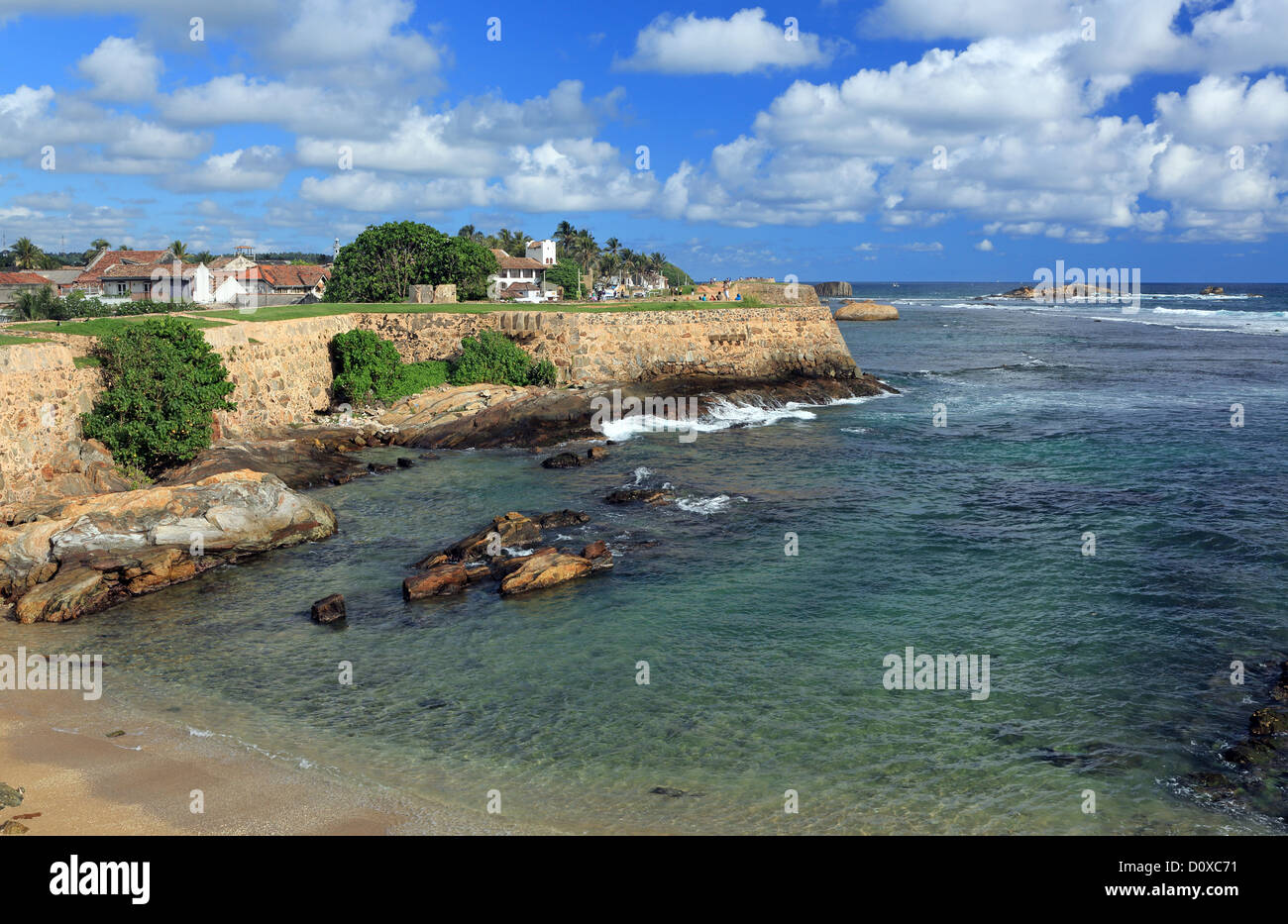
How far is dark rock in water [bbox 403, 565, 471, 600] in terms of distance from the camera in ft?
65.8

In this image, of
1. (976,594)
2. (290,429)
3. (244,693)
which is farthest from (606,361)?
(244,693)

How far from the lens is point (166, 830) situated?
37.0 ft

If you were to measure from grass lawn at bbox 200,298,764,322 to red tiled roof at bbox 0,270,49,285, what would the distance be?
112 ft

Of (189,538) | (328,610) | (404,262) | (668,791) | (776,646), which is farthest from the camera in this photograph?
(404,262)

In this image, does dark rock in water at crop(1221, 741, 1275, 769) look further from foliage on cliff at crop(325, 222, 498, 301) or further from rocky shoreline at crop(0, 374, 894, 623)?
foliage on cliff at crop(325, 222, 498, 301)

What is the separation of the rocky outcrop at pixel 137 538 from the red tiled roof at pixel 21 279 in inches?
2167

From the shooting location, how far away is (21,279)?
6869cm

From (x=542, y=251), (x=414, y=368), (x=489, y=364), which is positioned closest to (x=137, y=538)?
(x=414, y=368)

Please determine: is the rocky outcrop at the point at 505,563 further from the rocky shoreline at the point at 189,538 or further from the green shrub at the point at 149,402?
the green shrub at the point at 149,402

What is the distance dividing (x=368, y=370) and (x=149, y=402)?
1369 centimetres

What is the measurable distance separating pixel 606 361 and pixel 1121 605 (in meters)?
29.6

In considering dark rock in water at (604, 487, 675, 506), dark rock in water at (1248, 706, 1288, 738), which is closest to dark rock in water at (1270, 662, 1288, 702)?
dark rock in water at (1248, 706, 1288, 738)

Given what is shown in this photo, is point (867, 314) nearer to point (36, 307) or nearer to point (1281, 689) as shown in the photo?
point (36, 307)
